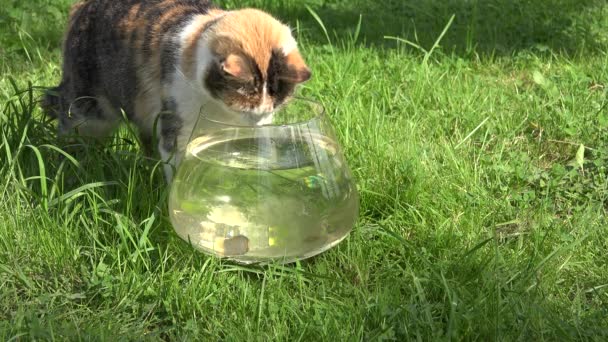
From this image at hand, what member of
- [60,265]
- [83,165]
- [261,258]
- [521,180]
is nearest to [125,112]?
[83,165]

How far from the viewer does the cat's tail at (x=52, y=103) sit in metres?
3.39

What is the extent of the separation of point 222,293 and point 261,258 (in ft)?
0.54

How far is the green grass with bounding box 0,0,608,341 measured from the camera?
88.2 inches

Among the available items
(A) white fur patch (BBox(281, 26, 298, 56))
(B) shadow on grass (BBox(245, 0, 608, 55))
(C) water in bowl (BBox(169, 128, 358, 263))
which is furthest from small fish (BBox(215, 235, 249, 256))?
(B) shadow on grass (BBox(245, 0, 608, 55))

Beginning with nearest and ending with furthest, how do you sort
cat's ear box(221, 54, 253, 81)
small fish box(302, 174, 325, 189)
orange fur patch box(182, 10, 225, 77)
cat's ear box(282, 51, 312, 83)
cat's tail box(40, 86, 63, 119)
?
small fish box(302, 174, 325, 189), cat's ear box(221, 54, 253, 81), cat's ear box(282, 51, 312, 83), orange fur patch box(182, 10, 225, 77), cat's tail box(40, 86, 63, 119)

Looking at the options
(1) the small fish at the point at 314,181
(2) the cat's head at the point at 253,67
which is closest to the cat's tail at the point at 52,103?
(2) the cat's head at the point at 253,67

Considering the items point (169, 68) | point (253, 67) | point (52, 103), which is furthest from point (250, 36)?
point (52, 103)

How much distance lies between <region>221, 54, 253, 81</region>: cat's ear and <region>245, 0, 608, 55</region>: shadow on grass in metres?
2.03

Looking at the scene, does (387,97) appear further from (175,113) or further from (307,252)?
(307,252)

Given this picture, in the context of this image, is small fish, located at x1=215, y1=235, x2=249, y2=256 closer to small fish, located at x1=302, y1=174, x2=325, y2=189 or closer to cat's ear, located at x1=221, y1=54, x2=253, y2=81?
small fish, located at x1=302, y1=174, x2=325, y2=189

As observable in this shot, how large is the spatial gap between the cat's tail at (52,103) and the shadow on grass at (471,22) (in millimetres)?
1820

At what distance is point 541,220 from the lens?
2.78 meters

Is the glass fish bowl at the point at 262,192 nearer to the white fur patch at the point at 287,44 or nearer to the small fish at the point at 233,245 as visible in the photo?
the small fish at the point at 233,245

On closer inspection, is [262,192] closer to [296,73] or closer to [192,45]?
[296,73]
